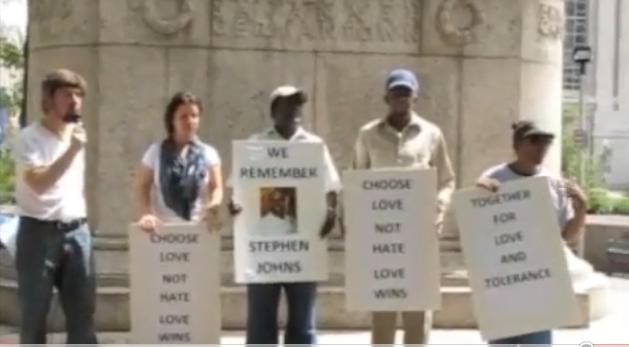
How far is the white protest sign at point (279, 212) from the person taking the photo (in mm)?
8727

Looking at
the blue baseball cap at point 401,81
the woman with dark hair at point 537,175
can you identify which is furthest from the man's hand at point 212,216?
the woman with dark hair at point 537,175

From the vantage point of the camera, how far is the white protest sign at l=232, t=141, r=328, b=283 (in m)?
8.73

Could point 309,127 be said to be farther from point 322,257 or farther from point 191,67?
point 322,257

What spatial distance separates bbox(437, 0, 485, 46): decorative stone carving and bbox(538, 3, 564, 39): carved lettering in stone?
83 centimetres

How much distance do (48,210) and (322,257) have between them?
1716 millimetres

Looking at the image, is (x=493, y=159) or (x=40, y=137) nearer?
(x=40, y=137)

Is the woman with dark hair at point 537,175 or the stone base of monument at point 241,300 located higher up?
the woman with dark hair at point 537,175

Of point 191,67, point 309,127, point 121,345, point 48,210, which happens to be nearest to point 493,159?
point 309,127

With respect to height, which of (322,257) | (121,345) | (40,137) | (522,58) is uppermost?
(522,58)

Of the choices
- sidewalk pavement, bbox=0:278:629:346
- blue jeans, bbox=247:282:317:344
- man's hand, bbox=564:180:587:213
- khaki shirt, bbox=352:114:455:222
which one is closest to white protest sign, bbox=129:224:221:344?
blue jeans, bbox=247:282:317:344

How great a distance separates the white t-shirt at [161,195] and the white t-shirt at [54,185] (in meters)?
0.54

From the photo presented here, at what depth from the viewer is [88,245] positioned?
8.24 m

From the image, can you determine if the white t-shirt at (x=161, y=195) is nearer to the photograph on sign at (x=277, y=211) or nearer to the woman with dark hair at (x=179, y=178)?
the woman with dark hair at (x=179, y=178)

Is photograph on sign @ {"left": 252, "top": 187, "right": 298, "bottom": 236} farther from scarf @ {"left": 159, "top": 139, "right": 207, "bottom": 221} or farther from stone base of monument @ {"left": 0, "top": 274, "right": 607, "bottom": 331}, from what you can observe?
stone base of monument @ {"left": 0, "top": 274, "right": 607, "bottom": 331}
